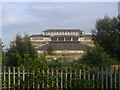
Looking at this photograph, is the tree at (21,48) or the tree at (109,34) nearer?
the tree at (21,48)

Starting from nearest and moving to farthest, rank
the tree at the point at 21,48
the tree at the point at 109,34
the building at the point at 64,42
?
the tree at the point at 21,48
the tree at the point at 109,34
the building at the point at 64,42

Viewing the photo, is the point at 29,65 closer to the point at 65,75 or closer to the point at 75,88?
the point at 65,75

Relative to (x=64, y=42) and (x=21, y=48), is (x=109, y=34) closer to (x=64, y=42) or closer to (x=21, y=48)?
(x=21, y=48)

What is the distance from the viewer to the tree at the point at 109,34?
16748 millimetres

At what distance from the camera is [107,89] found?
5805 millimetres

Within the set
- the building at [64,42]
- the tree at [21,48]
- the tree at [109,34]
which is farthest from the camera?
the building at [64,42]

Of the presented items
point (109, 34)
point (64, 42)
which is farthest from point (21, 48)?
point (64, 42)

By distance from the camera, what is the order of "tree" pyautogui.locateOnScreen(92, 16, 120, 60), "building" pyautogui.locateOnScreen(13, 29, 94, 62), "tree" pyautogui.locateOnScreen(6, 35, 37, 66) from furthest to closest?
"building" pyautogui.locateOnScreen(13, 29, 94, 62)
"tree" pyautogui.locateOnScreen(92, 16, 120, 60)
"tree" pyautogui.locateOnScreen(6, 35, 37, 66)

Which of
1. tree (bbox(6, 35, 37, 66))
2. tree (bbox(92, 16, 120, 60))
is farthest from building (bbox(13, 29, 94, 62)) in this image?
tree (bbox(6, 35, 37, 66))

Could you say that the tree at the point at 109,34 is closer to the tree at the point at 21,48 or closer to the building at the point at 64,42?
the building at the point at 64,42

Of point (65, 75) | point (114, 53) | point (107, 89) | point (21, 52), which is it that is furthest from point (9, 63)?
point (114, 53)

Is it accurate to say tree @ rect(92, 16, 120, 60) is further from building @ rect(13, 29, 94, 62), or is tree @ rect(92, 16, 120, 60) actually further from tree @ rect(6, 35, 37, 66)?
tree @ rect(6, 35, 37, 66)

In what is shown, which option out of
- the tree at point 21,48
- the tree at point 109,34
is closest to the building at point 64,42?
the tree at point 109,34

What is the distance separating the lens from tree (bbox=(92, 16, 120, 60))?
1675 centimetres
